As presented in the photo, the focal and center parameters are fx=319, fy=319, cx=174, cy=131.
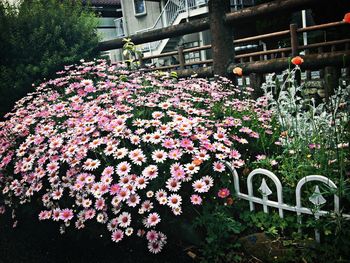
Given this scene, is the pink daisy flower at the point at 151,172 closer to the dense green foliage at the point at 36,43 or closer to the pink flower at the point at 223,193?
the pink flower at the point at 223,193

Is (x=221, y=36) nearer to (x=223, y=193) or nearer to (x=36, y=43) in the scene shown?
(x=223, y=193)

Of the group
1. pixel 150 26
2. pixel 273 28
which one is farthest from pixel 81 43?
pixel 150 26

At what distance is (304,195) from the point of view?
2059 millimetres

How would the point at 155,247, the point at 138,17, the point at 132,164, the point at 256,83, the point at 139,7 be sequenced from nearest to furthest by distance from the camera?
1. the point at 155,247
2. the point at 132,164
3. the point at 256,83
4. the point at 139,7
5. the point at 138,17

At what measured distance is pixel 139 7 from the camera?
1994cm

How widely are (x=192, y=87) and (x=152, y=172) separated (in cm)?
132

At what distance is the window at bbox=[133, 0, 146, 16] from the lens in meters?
19.6

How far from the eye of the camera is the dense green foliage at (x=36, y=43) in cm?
529

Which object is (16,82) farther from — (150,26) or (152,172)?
(150,26)

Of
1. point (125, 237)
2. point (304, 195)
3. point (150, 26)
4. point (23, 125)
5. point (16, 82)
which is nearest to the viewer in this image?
point (304, 195)

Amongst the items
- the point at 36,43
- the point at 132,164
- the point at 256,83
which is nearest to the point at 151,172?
the point at 132,164

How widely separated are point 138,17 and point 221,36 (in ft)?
58.2

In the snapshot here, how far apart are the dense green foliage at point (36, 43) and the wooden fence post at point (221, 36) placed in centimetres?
293

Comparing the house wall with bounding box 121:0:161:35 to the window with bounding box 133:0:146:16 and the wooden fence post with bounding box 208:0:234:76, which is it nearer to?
the window with bounding box 133:0:146:16
